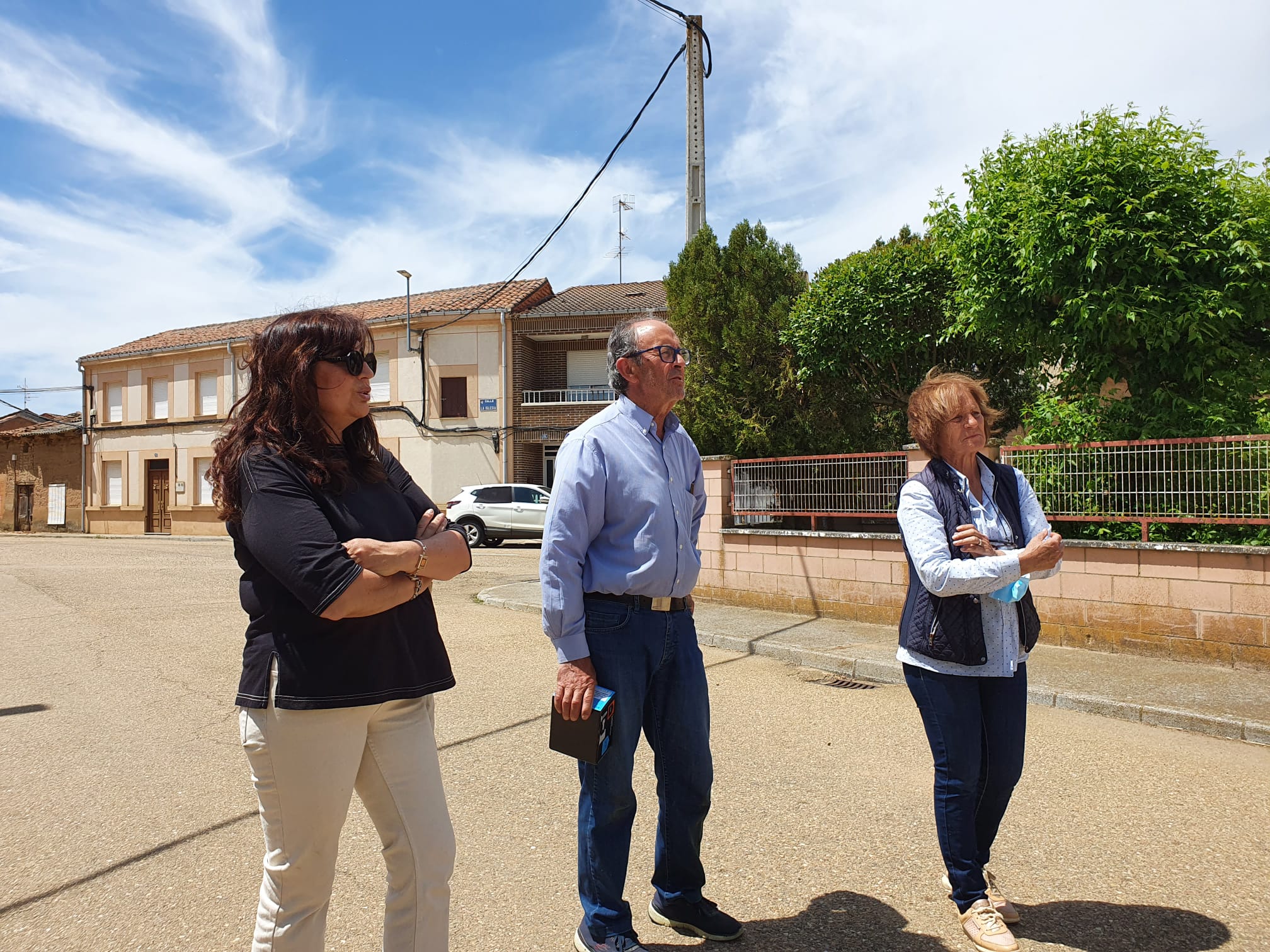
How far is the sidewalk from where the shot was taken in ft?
17.7

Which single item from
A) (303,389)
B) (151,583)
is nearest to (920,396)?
(303,389)

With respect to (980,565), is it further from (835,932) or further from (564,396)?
(564,396)

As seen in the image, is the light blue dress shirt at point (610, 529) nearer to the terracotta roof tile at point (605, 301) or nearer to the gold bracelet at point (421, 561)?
the gold bracelet at point (421, 561)

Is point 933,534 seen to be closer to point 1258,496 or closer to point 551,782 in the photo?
point 551,782

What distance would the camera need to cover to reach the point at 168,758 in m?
4.68

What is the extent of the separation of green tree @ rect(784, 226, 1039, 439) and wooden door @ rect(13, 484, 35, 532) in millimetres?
34987

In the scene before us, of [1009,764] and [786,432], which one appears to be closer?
[1009,764]

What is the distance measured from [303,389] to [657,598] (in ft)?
3.95

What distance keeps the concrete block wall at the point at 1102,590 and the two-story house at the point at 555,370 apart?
680 inches

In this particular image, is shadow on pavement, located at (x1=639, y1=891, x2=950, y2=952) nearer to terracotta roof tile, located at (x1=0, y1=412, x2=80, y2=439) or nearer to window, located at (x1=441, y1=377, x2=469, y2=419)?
window, located at (x1=441, y1=377, x2=469, y2=419)

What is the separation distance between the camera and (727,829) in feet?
11.9

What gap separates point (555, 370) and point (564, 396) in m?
1.35

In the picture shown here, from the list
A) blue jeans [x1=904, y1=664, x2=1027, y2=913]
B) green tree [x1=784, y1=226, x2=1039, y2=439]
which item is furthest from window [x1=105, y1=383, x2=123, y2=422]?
blue jeans [x1=904, y1=664, x2=1027, y2=913]

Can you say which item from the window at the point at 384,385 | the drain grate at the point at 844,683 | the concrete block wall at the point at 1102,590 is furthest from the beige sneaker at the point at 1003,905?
the window at the point at 384,385
